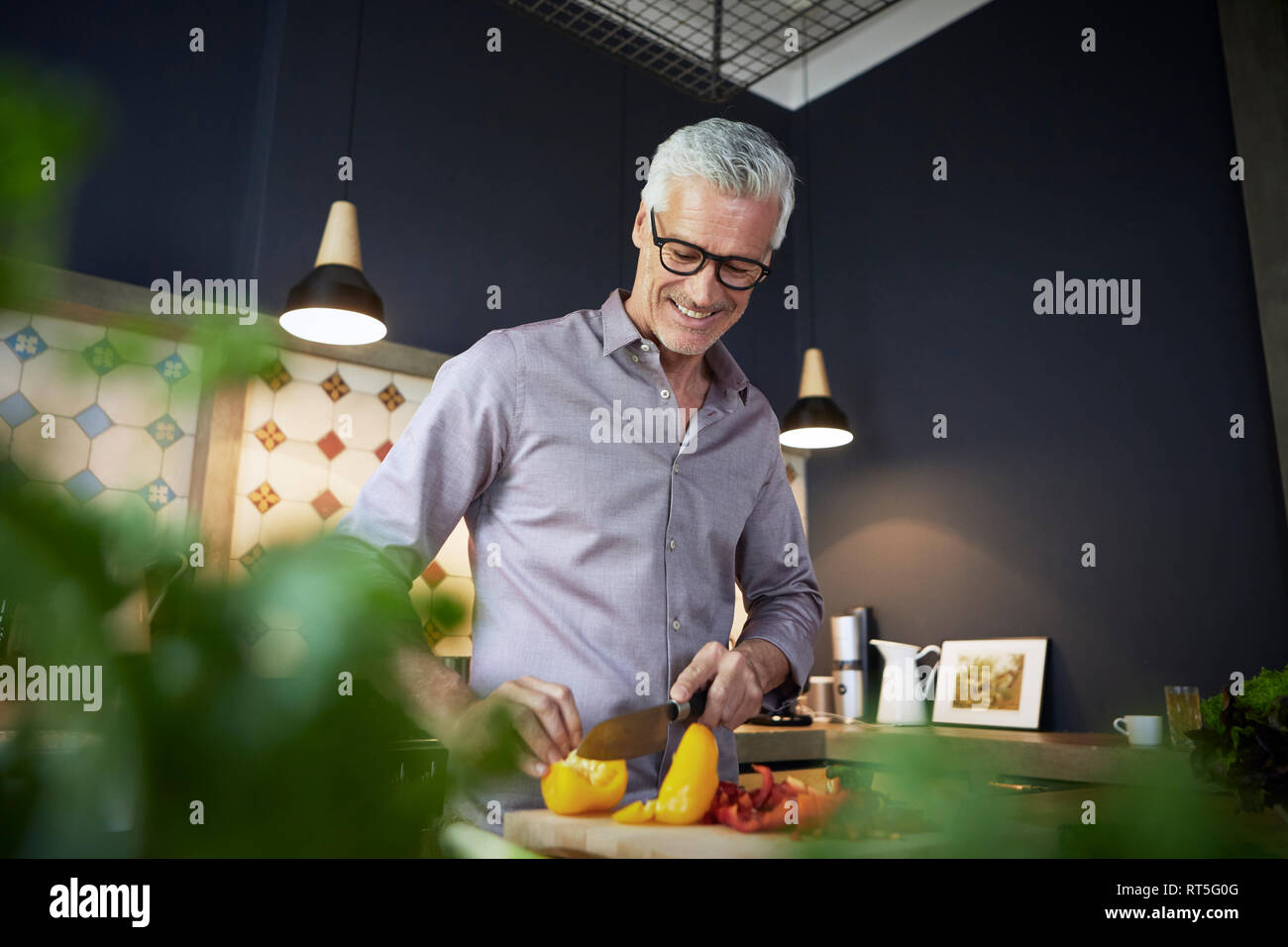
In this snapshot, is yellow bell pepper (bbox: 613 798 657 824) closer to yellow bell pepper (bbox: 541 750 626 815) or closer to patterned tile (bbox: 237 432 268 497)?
yellow bell pepper (bbox: 541 750 626 815)

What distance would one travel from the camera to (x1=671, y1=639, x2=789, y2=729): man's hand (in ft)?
3.26

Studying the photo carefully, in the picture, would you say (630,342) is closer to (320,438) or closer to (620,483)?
(620,483)

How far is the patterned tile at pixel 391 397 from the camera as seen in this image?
258cm

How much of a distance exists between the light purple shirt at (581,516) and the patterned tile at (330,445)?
135 cm

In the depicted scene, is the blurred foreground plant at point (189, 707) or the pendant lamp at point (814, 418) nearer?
the blurred foreground plant at point (189, 707)

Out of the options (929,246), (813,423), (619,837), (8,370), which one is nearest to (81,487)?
(619,837)

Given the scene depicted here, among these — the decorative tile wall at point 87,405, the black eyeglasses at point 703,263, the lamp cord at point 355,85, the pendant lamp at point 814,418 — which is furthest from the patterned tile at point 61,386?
the pendant lamp at point 814,418

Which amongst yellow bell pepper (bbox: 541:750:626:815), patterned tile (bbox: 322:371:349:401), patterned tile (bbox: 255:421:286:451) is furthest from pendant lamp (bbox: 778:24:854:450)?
yellow bell pepper (bbox: 541:750:626:815)

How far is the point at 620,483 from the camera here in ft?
3.90

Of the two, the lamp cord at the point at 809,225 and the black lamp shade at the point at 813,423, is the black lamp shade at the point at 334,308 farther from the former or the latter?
the lamp cord at the point at 809,225

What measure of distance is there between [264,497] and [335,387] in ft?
1.18

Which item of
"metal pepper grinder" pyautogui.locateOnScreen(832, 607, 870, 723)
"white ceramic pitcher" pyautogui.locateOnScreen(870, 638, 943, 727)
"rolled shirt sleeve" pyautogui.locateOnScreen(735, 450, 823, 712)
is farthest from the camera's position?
"metal pepper grinder" pyautogui.locateOnScreen(832, 607, 870, 723)

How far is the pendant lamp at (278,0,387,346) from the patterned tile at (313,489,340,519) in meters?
0.41

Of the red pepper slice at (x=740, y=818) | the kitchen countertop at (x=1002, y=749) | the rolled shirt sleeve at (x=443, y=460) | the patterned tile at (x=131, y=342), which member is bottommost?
the kitchen countertop at (x=1002, y=749)
